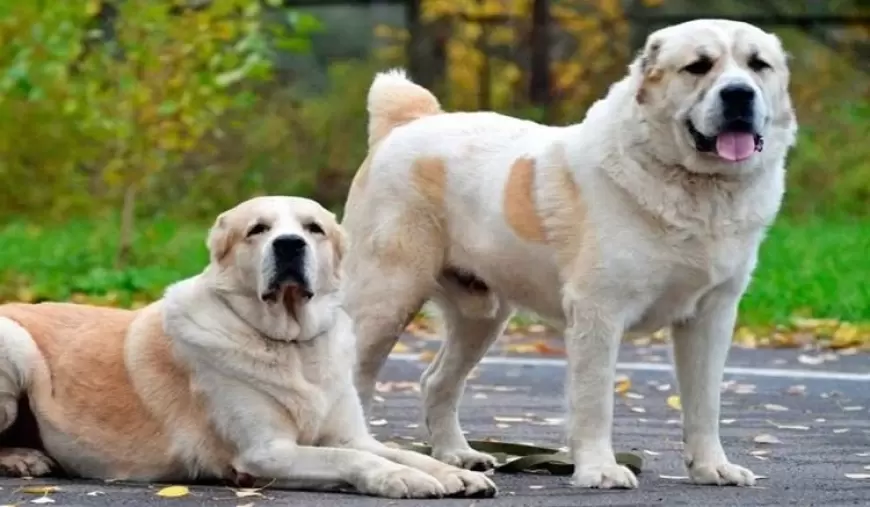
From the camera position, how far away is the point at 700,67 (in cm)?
621

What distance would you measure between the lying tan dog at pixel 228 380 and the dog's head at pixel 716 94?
120 cm

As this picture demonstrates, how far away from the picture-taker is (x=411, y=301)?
278 inches

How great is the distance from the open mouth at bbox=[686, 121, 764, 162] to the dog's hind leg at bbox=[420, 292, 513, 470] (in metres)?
1.26

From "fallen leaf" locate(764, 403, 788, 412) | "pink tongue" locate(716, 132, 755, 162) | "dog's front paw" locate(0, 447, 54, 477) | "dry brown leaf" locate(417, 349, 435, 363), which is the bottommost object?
"dog's front paw" locate(0, 447, 54, 477)

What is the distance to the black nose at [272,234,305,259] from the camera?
241 inches

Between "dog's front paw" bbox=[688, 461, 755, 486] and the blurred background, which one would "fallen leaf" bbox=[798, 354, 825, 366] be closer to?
the blurred background

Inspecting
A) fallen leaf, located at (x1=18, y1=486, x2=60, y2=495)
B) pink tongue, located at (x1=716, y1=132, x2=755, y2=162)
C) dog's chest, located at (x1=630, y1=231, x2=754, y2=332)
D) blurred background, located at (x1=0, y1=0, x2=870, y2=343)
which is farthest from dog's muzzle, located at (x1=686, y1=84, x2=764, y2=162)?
blurred background, located at (x1=0, y1=0, x2=870, y2=343)

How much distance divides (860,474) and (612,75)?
16.5 metres

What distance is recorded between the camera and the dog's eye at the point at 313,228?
626 centimetres

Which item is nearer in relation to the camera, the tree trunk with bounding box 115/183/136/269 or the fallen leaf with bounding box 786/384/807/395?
the fallen leaf with bounding box 786/384/807/395

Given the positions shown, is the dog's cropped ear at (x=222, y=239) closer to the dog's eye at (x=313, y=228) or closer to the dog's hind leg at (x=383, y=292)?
the dog's eye at (x=313, y=228)

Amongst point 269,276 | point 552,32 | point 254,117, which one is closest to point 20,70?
point 254,117

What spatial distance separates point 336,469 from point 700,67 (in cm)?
181

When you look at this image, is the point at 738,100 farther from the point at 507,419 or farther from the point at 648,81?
the point at 507,419
